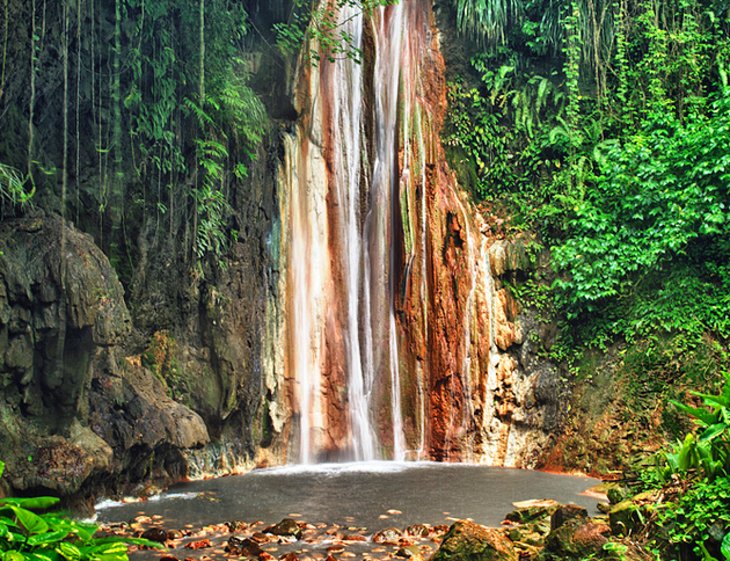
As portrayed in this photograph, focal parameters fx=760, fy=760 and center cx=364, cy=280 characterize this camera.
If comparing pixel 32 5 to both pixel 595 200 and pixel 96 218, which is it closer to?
pixel 96 218

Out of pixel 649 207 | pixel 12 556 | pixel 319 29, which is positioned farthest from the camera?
pixel 649 207

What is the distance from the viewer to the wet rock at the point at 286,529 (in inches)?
275

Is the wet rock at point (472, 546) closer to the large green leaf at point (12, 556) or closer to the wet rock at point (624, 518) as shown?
the wet rock at point (624, 518)

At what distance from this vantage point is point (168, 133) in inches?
408

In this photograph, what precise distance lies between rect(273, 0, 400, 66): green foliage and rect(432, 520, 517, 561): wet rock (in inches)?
279

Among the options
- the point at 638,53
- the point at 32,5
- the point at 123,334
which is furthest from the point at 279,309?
the point at 638,53

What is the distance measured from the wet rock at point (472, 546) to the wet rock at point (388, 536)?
99cm

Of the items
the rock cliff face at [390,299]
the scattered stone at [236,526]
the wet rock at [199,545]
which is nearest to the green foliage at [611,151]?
the rock cliff face at [390,299]

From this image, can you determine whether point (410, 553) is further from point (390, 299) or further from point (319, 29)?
point (319, 29)

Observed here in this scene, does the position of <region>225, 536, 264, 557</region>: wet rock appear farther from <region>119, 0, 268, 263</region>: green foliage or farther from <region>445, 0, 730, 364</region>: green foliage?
<region>445, 0, 730, 364</region>: green foliage

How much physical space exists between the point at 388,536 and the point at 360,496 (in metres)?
1.94

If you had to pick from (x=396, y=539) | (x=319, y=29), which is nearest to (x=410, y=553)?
(x=396, y=539)

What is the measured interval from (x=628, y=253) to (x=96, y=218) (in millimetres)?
8163

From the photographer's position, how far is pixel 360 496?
29.0 ft
